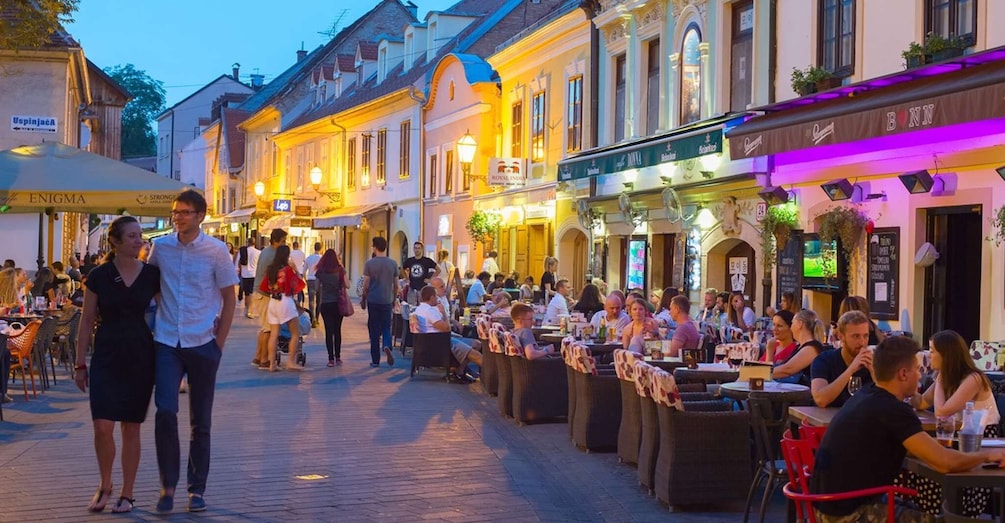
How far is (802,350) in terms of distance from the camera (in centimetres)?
949

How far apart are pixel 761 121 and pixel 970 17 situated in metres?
2.74

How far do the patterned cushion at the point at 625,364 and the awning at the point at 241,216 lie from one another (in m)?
46.6

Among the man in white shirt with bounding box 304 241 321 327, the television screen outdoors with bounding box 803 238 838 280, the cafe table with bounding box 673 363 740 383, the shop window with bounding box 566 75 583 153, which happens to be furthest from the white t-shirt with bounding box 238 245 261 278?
the cafe table with bounding box 673 363 740 383

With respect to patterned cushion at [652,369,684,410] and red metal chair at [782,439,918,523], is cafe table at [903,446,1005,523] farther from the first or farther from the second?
patterned cushion at [652,369,684,410]

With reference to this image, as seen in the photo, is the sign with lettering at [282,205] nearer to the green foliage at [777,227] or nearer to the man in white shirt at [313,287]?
the man in white shirt at [313,287]

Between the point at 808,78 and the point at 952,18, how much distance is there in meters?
2.57

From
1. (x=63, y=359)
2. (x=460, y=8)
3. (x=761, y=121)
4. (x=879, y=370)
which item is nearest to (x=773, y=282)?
(x=761, y=121)

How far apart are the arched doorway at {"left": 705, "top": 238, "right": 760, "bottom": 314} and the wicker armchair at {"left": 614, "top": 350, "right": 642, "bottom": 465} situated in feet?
33.8

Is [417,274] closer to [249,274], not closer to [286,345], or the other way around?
[286,345]

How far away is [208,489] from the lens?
27.9 ft

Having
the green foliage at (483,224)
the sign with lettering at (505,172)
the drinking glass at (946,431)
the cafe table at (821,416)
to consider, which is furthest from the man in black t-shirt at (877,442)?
the green foliage at (483,224)

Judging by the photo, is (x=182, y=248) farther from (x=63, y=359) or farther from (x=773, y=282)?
(x=773, y=282)

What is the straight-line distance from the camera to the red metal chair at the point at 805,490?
555 cm

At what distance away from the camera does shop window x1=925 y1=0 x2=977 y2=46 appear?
14031 millimetres
